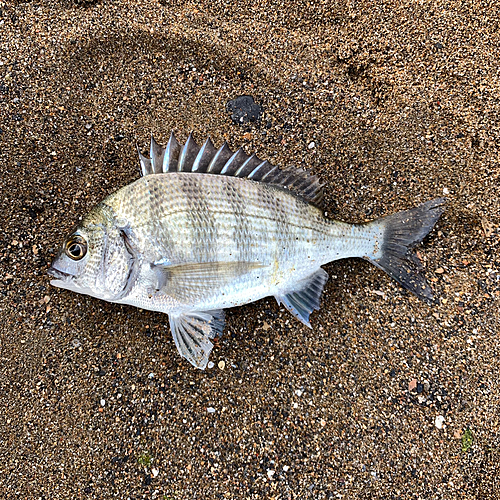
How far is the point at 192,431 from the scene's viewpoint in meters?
2.44

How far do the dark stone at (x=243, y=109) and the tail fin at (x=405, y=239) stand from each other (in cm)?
128

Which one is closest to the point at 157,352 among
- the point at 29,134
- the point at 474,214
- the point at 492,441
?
the point at 29,134

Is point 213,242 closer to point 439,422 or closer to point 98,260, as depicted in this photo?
point 98,260

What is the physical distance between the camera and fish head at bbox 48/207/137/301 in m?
2.20

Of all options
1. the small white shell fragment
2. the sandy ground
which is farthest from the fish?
the small white shell fragment

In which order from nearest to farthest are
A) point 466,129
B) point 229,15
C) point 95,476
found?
point 95,476 < point 466,129 < point 229,15

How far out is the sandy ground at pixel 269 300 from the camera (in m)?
2.41

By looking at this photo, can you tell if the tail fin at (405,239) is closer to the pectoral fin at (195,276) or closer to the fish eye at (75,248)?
the pectoral fin at (195,276)

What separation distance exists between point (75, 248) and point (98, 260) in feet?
0.53

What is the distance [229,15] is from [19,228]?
2.36 meters

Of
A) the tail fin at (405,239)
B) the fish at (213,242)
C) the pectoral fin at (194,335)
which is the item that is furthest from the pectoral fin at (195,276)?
the tail fin at (405,239)

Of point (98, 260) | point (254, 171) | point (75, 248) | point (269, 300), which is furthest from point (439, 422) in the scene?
point (75, 248)

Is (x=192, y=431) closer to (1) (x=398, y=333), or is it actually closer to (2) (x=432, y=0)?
(1) (x=398, y=333)

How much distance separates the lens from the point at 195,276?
7.44 feet
